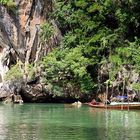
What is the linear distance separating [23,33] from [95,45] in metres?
7.32

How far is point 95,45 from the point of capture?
4044 cm

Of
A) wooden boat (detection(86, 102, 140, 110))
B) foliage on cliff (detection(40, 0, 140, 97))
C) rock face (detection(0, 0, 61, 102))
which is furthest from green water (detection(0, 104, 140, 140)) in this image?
rock face (detection(0, 0, 61, 102))

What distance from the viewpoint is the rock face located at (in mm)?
43062

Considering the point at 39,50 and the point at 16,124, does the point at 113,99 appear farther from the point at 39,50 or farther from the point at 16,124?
the point at 16,124

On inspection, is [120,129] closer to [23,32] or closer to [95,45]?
[95,45]

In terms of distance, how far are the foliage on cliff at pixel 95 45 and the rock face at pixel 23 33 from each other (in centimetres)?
237

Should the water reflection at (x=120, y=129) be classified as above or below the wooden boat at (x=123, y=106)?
below

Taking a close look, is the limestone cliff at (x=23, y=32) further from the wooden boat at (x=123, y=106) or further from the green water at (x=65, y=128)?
the green water at (x=65, y=128)

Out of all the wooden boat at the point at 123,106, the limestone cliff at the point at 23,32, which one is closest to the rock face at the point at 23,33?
the limestone cliff at the point at 23,32

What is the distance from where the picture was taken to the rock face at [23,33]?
43062 mm

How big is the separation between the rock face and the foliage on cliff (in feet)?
7.78

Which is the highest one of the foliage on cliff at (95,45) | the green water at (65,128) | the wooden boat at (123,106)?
the foliage on cliff at (95,45)

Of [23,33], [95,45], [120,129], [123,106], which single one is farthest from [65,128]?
[23,33]

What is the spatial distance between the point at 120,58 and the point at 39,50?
830 cm
